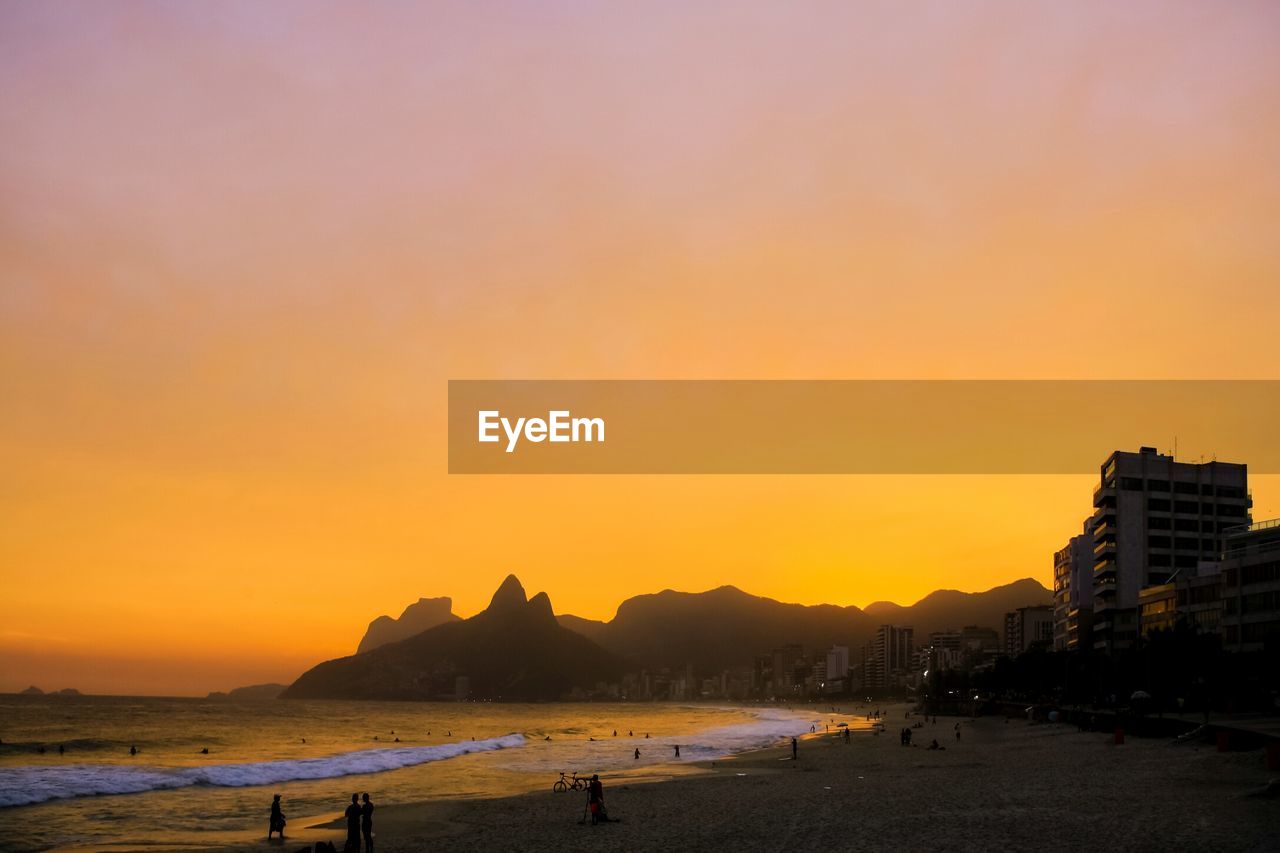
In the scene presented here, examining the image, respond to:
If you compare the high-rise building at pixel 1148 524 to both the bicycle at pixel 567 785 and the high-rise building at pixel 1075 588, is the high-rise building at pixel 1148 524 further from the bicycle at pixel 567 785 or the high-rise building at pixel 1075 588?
the bicycle at pixel 567 785

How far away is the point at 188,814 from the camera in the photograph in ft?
168

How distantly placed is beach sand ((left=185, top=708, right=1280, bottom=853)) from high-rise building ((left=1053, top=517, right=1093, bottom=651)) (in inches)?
4068

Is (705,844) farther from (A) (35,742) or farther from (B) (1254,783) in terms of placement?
(A) (35,742)

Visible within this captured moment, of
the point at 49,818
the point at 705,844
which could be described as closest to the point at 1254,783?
the point at 705,844

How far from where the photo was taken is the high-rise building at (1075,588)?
16150cm

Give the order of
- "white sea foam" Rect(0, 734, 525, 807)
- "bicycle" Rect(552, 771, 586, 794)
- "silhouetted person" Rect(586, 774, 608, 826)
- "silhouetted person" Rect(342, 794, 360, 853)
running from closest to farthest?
"silhouetted person" Rect(342, 794, 360, 853), "silhouetted person" Rect(586, 774, 608, 826), "bicycle" Rect(552, 771, 586, 794), "white sea foam" Rect(0, 734, 525, 807)

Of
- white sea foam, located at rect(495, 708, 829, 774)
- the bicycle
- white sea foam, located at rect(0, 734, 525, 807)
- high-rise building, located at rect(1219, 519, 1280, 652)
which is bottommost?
white sea foam, located at rect(495, 708, 829, 774)

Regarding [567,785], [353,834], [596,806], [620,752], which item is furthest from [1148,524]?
[353,834]

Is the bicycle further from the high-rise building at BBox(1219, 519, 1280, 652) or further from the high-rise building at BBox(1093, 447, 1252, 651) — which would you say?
the high-rise building at BBox(1093, 447, 1252, 651)

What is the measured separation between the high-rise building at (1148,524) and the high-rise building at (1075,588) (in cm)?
1246

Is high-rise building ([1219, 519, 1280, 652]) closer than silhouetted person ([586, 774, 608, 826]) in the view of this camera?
No

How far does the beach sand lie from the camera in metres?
32.5

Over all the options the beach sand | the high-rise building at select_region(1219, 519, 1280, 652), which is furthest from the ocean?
the high-rise building at select_region(1219, 519, 1280, 652)

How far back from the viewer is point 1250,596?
9956 cm
